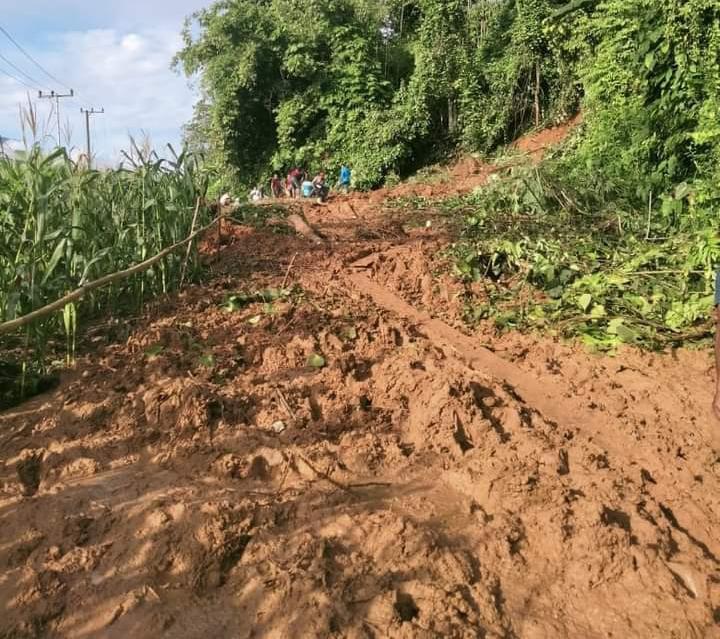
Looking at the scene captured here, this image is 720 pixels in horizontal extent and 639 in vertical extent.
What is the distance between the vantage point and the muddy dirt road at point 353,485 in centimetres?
219

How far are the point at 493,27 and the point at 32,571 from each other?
16.9 metres

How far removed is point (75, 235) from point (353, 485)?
8.67 feet

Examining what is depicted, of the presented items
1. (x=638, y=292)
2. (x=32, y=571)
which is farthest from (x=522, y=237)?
(x=32, y=571)

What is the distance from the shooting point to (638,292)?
4.73 metres

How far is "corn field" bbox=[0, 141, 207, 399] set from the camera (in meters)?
3.74

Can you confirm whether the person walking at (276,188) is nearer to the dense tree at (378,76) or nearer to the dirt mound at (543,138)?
the dense tree at (378,76)

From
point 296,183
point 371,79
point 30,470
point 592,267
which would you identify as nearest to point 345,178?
point 296,183

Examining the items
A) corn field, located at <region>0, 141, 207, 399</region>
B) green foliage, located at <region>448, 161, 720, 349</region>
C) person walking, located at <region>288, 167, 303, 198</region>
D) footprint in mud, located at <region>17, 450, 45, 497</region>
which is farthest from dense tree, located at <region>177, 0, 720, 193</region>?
footprint in mud, located at <region>17, 450, 45, 497</region>

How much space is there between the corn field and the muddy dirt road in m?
A: 0.35

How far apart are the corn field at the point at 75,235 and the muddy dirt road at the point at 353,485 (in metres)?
0.35

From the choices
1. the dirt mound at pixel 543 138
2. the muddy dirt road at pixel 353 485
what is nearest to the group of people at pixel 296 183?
the dirt mound at pixel 543 138

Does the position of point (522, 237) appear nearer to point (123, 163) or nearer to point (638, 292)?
point (638, 292)

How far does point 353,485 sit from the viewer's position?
291 centimetres

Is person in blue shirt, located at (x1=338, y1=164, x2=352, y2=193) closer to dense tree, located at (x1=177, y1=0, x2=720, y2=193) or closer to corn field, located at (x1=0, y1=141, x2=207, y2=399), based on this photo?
dense tree, located at (x1=177, y1=0, x2=720, y2=193)
